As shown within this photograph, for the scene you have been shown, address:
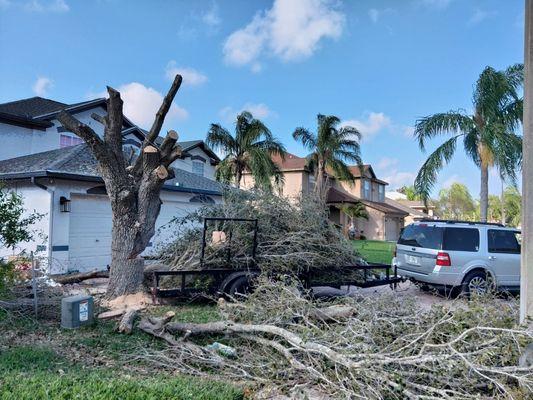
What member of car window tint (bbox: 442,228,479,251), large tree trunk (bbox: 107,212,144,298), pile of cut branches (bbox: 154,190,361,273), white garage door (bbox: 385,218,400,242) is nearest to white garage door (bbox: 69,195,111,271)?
pile of cut branches (bbox: 154,190,361,273)

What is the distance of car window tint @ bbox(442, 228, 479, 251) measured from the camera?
32.4 feet

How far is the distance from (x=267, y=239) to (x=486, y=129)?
11580 mm

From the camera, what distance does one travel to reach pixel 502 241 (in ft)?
34.2

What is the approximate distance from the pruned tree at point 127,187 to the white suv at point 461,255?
19.2 feet

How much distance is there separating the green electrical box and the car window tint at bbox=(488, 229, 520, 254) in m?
9.15

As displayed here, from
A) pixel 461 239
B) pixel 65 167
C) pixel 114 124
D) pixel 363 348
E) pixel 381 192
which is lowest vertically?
pixel 363 348

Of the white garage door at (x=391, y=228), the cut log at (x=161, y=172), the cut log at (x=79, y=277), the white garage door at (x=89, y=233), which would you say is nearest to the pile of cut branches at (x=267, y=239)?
the cut log at (x=161, y=172)

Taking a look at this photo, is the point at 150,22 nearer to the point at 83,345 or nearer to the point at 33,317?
the point at 33,317

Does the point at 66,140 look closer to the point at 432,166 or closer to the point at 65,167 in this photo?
the point at 65,167

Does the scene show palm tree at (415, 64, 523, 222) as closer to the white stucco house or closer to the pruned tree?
the white stucco house

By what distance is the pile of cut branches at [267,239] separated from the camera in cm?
841

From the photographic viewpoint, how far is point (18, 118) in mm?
16438

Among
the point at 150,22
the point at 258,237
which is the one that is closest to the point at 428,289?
the point at 258,237

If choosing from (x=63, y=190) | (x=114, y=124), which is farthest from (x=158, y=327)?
(x=63, y=190)
